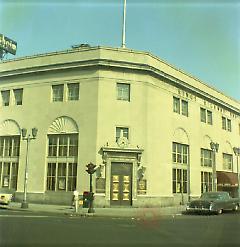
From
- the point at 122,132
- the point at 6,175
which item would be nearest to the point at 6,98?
the point at 6,175

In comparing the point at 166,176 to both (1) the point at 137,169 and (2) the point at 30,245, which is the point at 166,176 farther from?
(2) the point at 30,245

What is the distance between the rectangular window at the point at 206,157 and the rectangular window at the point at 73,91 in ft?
52.6

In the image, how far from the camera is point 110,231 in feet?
50.7

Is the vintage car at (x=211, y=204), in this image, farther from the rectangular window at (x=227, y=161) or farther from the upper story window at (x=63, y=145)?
the rectangular window at (x=227, y=161)

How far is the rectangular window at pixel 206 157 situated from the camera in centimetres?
4362

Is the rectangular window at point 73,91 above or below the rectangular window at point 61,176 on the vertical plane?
above

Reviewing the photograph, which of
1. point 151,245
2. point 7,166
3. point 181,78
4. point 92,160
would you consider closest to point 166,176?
point 92,160

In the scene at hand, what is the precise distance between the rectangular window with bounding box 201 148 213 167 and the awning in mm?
2139

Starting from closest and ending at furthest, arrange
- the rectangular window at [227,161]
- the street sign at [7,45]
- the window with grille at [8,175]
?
the window with grille at [8,175] → the rectangular window at [227,161] → the street sign at [7,45]

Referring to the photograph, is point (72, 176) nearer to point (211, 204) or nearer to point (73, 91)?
point (73, 91)

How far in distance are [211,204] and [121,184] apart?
882cm

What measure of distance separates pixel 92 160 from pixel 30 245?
68.8 ft

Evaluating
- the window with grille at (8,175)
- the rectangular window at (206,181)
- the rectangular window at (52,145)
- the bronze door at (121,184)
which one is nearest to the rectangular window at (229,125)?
the rectangular window at (206,181)

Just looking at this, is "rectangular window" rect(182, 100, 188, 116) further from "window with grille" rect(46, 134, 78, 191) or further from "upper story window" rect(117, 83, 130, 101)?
"window with grille" rect(46, 134, 78, 191)
